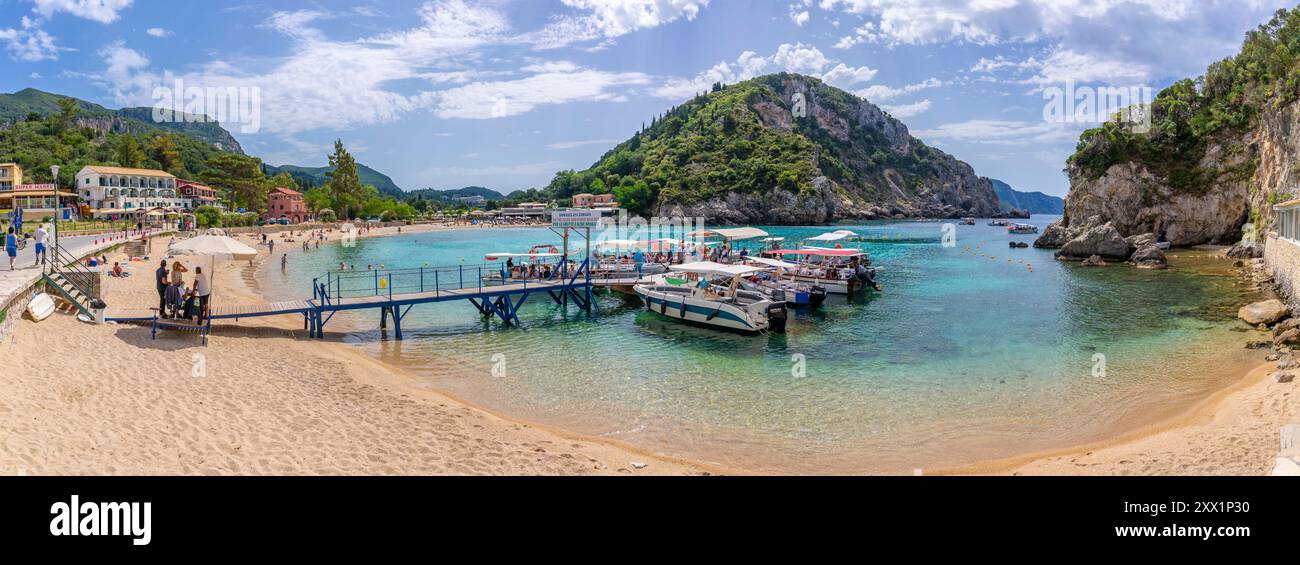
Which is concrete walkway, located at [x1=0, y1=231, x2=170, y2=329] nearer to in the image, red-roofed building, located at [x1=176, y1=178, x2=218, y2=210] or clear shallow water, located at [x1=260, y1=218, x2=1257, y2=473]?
clear shallow water, located at [x1=260, y1=218, x2=1257, y2=473]

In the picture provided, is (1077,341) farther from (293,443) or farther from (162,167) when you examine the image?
(162,167)

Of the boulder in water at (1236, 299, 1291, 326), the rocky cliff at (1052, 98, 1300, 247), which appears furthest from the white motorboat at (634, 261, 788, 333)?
the rocky cliff at (1052, 98, 1300, 247)

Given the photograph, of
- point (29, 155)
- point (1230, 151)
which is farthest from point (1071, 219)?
point (29, 155)

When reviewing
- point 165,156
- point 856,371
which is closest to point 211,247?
point 856,371

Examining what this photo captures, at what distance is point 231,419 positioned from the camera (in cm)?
1248

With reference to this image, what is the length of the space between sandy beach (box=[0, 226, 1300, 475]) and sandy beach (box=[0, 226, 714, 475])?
0.04 meters

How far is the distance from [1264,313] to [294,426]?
32.2 m

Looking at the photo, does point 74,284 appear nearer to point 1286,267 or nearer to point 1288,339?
point 1288,339

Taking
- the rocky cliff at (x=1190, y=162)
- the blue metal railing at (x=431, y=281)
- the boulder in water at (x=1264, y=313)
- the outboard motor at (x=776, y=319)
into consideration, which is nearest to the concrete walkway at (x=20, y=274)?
the blue metal railing at (x=431, y=281)

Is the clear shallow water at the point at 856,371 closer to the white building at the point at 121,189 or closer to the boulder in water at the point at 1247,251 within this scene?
the boulder in water at the point at 1247,251

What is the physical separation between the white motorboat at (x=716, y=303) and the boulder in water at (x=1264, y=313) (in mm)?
17323

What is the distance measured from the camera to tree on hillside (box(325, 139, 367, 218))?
125 metres

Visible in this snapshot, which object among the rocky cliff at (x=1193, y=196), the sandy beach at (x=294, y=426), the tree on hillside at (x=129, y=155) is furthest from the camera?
the tree on hillside at (x=129, y=155)

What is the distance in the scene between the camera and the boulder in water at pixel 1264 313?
24.9m
